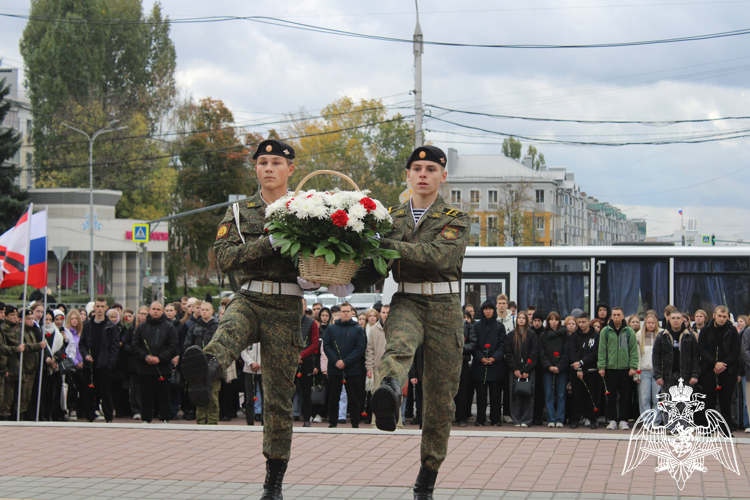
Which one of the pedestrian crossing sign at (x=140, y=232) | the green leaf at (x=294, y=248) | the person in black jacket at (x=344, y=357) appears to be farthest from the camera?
the pedestrian crossing sign at (x=140, y=232)

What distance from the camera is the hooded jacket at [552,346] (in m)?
12.4

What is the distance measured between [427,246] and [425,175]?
1.89ft

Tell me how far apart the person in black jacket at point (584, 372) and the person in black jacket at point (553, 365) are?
0.52 feet

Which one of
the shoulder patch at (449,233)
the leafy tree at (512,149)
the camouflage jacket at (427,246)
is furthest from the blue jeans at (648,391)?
the leafy tree at (512,149)

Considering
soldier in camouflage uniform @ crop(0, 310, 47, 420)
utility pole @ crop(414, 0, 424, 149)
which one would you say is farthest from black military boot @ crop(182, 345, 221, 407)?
utility pole @ crop(414, 0, 424, 149)

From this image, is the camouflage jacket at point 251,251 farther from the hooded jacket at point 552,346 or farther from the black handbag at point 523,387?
the hooded jacket at point 552,346

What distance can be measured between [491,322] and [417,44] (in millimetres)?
11032

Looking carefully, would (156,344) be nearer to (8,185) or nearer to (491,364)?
(491,364)

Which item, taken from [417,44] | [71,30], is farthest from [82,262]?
[417,44]

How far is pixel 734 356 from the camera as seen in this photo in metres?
11.2

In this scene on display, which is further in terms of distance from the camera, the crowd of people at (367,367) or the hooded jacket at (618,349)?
the hooded jacket at (618,349)

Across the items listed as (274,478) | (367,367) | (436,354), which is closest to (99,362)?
(367,367)

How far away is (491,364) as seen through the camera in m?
12.3

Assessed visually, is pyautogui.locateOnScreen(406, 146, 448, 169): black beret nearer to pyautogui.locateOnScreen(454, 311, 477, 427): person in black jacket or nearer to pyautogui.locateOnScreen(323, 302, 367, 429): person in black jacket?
pyautogui.locateOnScreen(323, 302, 367, 429): person in black jacket
